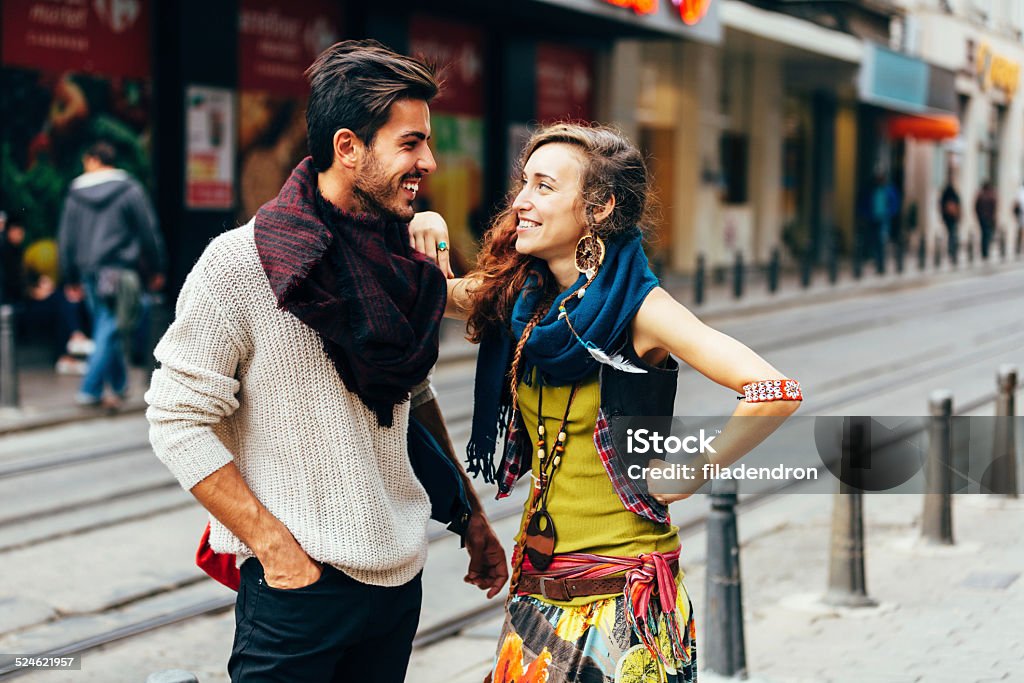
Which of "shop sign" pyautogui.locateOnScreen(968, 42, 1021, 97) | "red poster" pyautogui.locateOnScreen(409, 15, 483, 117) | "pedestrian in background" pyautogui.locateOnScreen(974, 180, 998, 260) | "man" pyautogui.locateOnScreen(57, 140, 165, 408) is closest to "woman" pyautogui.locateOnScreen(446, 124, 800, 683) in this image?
"man" pyautogui.locateOnScreen(57, 140, 165, 408)

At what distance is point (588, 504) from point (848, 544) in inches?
126

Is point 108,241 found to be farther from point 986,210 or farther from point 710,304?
point 986,210

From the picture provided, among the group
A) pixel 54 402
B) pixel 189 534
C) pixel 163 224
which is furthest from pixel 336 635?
pixel 163 224

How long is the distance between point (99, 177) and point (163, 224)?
158 inches

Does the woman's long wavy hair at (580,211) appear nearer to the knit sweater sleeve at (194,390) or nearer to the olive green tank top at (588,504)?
the olive green tank top at (588,504)

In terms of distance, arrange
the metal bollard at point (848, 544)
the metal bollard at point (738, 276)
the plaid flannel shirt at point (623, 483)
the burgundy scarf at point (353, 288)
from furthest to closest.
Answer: the metal bollard at point (738, 276) → the metal bollard at point (848, 544) → the plaid flannel shirt at point (623, 483) → the burgundy scarf at point (353, 288)

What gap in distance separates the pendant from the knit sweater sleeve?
66 centimetres

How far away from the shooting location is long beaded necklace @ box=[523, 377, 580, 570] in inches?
110

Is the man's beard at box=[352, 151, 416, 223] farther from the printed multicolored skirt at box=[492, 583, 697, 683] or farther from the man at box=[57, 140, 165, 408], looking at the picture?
the man at box=[57, 140, 165, 408]

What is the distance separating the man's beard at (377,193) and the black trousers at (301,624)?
0.67 meters

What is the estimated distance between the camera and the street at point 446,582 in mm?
5070

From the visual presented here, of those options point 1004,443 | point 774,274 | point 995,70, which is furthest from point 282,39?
point 995,70

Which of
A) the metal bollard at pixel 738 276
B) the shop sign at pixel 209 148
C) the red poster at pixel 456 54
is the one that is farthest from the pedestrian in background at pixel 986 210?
the shop sign at pixel 209 148

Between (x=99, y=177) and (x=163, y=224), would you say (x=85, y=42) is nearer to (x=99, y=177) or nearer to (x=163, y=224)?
(x=163, y=224)
